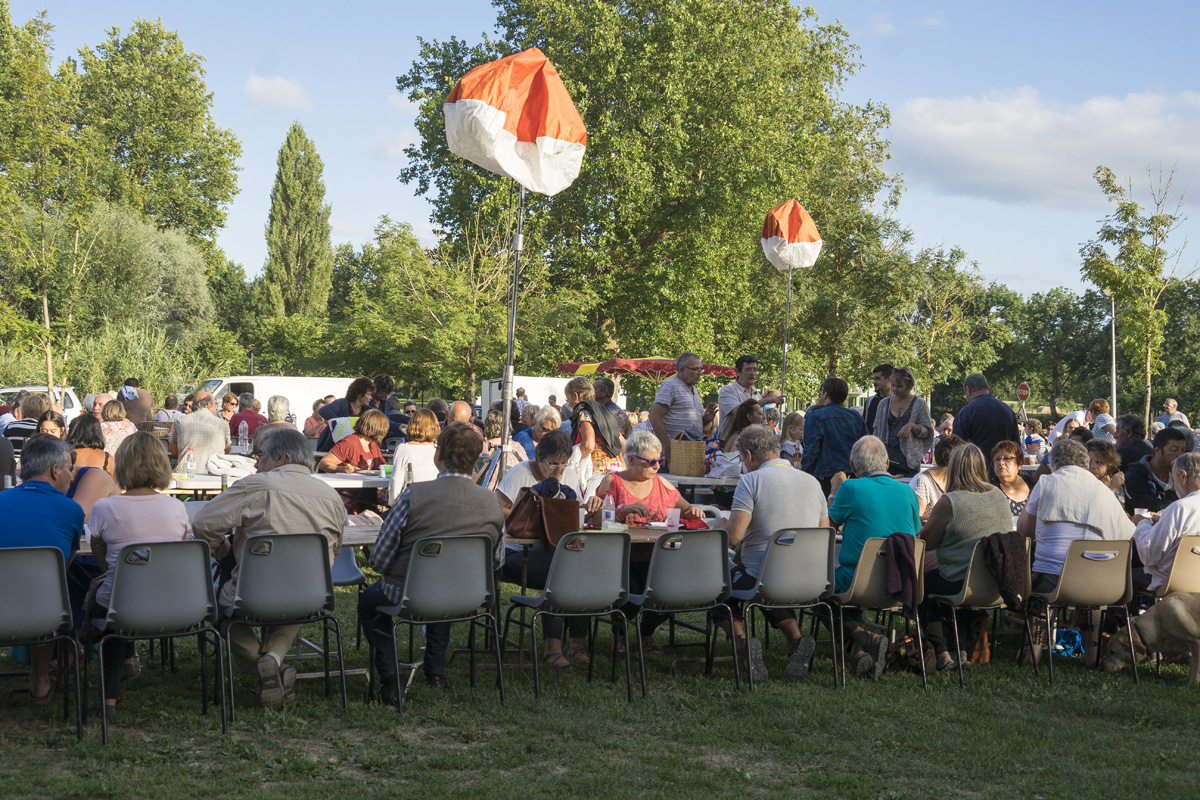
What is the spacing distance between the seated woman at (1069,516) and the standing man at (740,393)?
10.8ft

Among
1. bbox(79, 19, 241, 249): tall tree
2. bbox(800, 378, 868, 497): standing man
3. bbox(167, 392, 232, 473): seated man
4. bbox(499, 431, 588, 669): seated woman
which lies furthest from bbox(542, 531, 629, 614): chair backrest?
bbox(79, 19, 241, 249): tall tree

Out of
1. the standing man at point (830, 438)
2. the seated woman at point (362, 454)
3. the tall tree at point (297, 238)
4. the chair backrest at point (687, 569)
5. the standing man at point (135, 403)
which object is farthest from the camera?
the tall tree at point (297, 238)

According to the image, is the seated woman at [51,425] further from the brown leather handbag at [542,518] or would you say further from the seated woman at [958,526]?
the seated woman at [958,526]

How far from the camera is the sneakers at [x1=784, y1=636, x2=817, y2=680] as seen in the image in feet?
19.4

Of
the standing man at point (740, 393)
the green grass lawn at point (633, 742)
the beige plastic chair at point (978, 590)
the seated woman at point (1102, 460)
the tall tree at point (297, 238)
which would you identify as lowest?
the green grass lawn at point (633, 742)

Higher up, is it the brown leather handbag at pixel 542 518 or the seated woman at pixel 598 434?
the seated woman at pixel 598 434

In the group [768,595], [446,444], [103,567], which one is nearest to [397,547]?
[446,444]

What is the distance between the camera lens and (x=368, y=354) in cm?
3259

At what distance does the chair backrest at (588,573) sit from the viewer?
17.6 feet

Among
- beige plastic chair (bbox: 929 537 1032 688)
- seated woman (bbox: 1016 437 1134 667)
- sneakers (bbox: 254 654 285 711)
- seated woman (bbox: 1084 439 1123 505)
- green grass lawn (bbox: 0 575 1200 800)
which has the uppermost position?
seated woman (bbox: 1084 439 1123 505)

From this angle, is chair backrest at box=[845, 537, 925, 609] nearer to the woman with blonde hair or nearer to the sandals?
the sandals

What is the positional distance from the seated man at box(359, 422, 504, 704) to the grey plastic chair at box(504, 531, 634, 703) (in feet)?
1.33

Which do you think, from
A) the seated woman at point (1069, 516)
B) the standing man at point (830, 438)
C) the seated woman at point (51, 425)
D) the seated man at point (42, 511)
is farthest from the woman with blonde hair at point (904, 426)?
the seated woman at point (51, 425)

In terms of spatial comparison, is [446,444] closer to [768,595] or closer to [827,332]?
[768,595]
